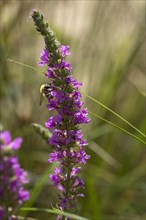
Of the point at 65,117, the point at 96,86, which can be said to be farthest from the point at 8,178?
the point at 96,86

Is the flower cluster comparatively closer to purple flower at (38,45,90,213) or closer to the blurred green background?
purple flower at (38,45,90,213)

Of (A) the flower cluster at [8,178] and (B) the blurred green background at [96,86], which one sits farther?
(B) the blurred green background at [96,86]

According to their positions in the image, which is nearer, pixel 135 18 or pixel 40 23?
pixel 40 23

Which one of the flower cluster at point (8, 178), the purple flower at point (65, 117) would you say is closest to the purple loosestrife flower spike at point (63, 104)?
the purple flower at point (65, 117)

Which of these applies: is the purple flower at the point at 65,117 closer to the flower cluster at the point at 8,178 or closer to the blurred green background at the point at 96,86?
the flower cluster at the point at 8,178

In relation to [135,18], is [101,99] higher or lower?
lower

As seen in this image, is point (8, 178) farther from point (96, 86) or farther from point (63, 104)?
point (96, 86)

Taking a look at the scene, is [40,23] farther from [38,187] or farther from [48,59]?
[38,187]

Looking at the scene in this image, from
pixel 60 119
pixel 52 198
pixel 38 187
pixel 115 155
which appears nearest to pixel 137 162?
pixel 115 155
